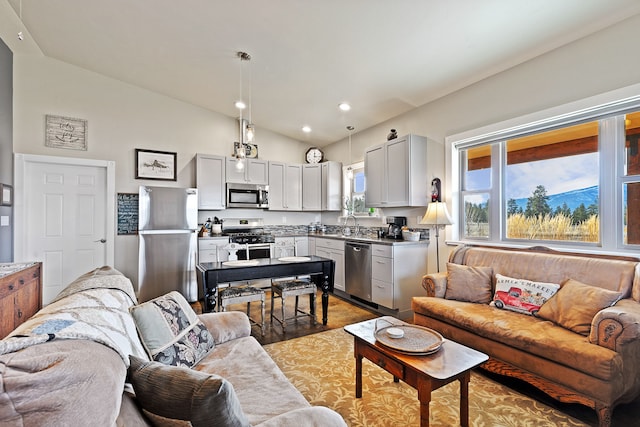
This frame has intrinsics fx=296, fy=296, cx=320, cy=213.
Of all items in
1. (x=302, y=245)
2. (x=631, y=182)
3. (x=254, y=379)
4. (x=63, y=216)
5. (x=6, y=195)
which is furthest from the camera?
(x=302, y=245)

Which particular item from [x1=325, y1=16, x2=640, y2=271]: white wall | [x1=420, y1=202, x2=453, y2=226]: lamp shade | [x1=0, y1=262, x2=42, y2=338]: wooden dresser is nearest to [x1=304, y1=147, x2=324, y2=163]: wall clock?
[x1=325, y1=16, x2=640, y2=271]: white wall

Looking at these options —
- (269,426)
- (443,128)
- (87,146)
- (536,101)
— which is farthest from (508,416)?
(87,146)

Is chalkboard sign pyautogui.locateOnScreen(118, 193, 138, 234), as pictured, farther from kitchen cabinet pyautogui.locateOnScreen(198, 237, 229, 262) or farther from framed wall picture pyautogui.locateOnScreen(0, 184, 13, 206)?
framed wall picture pyautogui.locateOnScreen(0, 184, 13, 206)

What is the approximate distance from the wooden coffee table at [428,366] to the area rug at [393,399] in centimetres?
27

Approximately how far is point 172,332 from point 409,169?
3.24 meters

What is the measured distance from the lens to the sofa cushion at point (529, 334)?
174 cm

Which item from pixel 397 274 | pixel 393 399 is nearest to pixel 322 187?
pixel 397 274

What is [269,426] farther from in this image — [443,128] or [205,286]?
[443,128]

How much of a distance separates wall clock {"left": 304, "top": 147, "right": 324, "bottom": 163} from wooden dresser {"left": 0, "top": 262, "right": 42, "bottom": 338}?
428 cm

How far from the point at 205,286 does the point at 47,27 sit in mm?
3434

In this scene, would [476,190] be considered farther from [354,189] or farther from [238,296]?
[238,296]

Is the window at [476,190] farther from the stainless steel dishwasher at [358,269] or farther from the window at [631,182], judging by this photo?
the stainless steel dishwasher at [358,269]

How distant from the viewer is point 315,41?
2912 millimetres

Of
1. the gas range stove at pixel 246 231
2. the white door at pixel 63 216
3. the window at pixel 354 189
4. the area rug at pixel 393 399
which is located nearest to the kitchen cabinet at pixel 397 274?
the area rug at pixel 393 399
